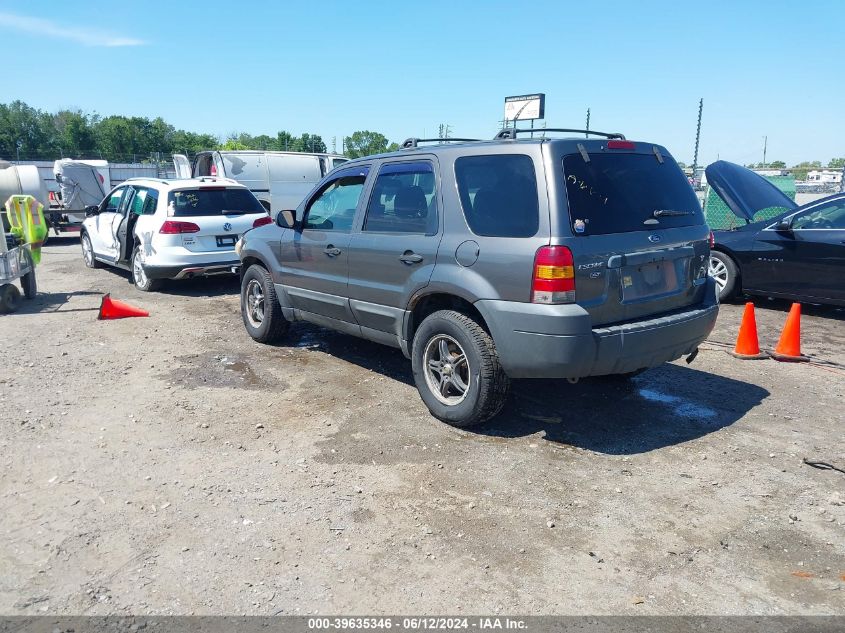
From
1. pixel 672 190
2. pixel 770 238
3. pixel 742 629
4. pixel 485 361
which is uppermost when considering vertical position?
pixel 672 190

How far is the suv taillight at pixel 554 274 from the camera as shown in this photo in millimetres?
3928

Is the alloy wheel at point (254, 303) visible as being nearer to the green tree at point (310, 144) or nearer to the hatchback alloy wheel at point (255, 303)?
the hatchback alloy wheel at point (255, 303)

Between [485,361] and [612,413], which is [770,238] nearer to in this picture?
[612,413]

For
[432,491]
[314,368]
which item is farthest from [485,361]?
[314,368]

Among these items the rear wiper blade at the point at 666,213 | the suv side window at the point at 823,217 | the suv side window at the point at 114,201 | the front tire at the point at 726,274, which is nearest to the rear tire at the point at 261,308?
the rear wiper blade at the point at 666,213

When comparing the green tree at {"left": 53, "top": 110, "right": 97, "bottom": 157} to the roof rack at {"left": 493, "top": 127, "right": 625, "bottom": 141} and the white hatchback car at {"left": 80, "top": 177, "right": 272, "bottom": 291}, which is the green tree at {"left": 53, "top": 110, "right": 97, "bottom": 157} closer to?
the white hatchback car at {"left": 80, "top": 177, "right": 272, "bottom": 291}

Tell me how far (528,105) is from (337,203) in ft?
79.3

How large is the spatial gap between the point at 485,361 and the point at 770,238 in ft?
19.8

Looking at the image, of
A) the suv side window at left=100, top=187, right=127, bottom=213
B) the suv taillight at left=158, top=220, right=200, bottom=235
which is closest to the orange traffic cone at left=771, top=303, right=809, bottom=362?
the suv taillight at left=158, top=220, right=200, bottom=235

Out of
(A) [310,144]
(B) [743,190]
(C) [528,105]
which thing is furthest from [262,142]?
(B) [743,190]

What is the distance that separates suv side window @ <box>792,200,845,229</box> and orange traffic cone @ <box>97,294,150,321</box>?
28.4 ft

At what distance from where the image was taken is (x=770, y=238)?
848cm

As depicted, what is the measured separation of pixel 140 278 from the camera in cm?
1019

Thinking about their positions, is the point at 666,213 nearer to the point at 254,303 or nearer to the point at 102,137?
the point at 254,303
